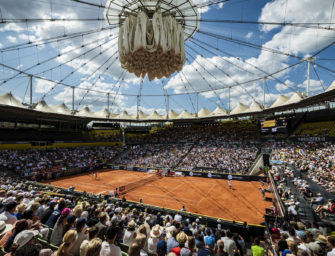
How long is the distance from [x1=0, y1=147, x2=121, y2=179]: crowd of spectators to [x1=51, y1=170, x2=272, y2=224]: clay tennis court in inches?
184

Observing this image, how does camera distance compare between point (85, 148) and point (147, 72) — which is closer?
point (147, 72)

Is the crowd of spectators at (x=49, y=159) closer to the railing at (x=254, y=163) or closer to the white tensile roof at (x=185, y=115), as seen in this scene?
the white tensile roof at (x=185, y=115)

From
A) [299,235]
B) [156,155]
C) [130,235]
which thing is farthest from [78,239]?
[156,155]

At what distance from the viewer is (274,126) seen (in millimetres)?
31141

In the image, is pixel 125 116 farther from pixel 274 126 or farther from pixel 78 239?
pixel 78 239

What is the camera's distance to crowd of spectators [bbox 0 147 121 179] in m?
27.7

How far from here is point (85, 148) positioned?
43.7 m

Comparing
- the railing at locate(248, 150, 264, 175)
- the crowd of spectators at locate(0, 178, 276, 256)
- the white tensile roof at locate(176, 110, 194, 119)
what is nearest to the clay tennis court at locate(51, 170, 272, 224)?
the railing at locate(248, 150, 264, 175)

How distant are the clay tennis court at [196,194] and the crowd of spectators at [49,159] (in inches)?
184

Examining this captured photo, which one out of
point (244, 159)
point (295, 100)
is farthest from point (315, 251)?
point (244, 159)

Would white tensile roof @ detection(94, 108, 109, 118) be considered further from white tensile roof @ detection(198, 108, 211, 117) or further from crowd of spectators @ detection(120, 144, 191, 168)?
white tensile roof @ detection(198, 108, 211, 117)

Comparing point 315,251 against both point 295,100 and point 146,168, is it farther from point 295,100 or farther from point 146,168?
point 146,168

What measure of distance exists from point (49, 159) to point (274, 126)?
43.5 meters

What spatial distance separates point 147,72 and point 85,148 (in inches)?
1563
